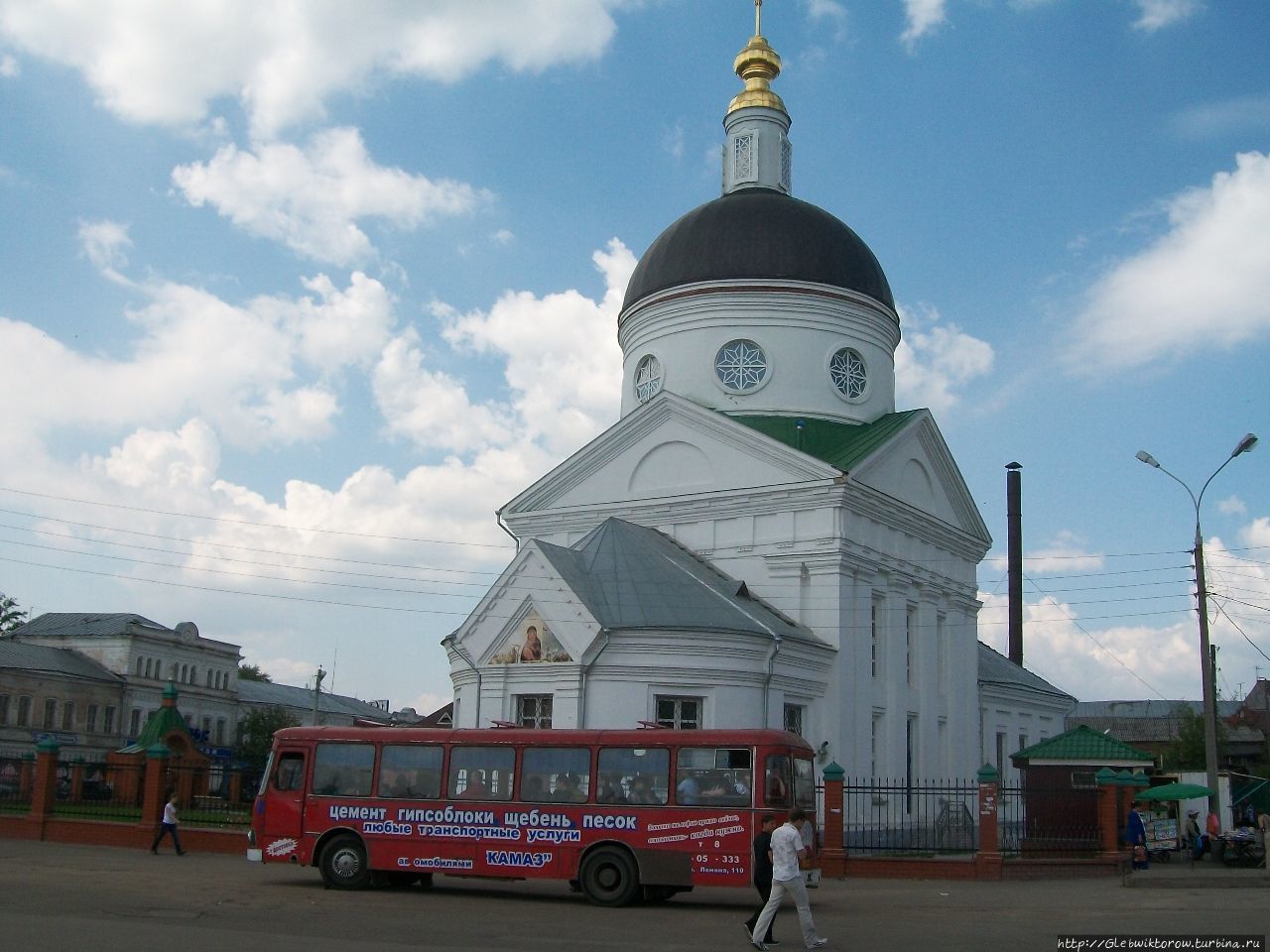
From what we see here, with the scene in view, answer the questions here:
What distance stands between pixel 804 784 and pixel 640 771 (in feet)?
7.61

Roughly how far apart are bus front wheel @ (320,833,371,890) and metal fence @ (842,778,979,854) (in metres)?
10.1

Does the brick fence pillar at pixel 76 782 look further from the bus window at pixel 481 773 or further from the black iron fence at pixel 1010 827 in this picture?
the black iron fence at pixel 1010 827

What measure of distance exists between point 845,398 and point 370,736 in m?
19.4

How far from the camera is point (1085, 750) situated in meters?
32.7

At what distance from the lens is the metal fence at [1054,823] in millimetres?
23422

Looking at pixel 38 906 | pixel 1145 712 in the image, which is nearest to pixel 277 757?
pixel 38 906

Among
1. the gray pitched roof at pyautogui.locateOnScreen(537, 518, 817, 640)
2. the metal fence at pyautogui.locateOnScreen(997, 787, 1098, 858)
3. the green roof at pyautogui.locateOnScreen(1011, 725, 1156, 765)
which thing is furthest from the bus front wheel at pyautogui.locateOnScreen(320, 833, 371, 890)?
the green roof at pyautogui.locateOnScreen(1011, 725, 1156, 765)

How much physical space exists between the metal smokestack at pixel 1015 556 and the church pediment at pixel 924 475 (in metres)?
18.3

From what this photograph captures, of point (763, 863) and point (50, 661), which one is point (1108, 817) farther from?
point (50, 661)

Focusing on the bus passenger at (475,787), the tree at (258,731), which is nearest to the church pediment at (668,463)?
the bus passenger at (475,787)

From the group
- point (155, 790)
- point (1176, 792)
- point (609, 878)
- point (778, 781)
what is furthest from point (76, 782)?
point (1176, 792)

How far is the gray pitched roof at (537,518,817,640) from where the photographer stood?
89.9 ft

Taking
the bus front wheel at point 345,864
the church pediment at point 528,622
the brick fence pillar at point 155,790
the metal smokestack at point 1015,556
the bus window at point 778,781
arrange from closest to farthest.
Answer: the bus window at point 778,781 → the bus front wheel at point 345,864 → the brick fence pillar at point 155,790 → the church pediment at point 528,622 → the metal smokestack at point 1015,556

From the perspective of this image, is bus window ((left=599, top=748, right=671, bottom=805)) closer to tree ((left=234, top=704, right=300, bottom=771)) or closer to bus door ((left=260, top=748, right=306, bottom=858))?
bus door ((left=260, top=748, right=306, bottom=858))
